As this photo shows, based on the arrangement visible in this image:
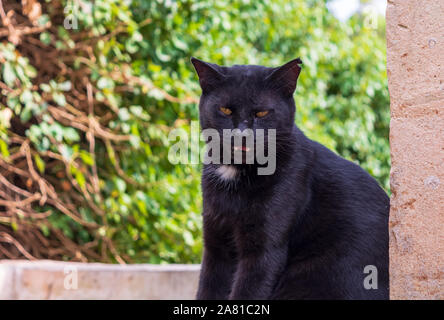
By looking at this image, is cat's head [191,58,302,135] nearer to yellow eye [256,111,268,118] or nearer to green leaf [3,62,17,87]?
yellow eye [256,111,268,118]

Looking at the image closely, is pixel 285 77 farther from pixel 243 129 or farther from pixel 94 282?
pixel 94 282

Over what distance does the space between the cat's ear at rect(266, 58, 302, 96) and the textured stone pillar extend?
1.49ft

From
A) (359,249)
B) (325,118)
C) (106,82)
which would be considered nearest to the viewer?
(359,249)

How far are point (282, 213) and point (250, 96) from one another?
15.5 inches

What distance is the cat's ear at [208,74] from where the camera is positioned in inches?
70.7

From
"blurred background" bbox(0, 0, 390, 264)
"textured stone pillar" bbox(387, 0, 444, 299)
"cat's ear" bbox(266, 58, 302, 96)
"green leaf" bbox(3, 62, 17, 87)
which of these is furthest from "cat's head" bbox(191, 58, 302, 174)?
"green leaf" bbox(3, 62, 17, 87)

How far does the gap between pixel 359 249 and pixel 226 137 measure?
0.54m

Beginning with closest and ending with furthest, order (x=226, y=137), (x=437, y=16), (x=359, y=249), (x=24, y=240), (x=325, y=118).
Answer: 1. (x=437, y=16)
2. (x=359, y=249)
3. (x=226, y=137)
4. (x=24, y=240)
5. (x=325, y=118)

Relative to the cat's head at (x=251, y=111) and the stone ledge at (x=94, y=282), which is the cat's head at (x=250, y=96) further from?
the stone ledge at (x=94, y=282)

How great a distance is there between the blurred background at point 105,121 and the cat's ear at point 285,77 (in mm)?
1497

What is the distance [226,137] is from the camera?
5.74 ft

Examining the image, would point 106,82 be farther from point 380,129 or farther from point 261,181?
point 380,129
